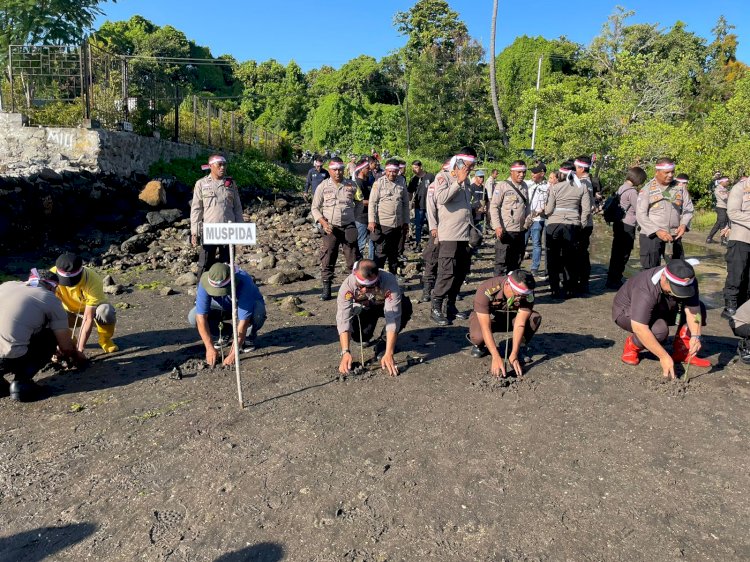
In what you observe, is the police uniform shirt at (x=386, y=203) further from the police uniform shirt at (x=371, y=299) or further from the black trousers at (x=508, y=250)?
the police uniform shirt at (x=371, y=299)

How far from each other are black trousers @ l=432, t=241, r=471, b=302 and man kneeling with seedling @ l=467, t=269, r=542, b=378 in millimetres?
1065

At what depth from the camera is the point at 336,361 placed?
534 cm

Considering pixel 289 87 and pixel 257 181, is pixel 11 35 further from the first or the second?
pixel 289 87

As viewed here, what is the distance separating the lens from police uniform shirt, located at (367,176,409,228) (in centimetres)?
738

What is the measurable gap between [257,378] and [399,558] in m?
2.56

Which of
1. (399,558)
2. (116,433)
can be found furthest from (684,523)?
(116,433)

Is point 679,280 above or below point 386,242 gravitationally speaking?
below

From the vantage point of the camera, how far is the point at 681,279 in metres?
4.50

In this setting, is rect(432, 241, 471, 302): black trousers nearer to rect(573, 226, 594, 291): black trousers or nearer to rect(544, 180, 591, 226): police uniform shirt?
rect(544, 180, 591, 226): police uniform shirt

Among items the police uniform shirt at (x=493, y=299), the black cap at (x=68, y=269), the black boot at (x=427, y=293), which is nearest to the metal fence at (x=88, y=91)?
the black cap at (x=68, y=269)

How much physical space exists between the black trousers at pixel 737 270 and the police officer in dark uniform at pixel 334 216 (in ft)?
15.3

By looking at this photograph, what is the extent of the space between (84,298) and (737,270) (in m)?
7.34

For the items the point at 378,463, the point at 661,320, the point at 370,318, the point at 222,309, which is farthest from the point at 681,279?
the point at 222,309

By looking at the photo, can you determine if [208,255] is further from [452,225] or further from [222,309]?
[452,225]
